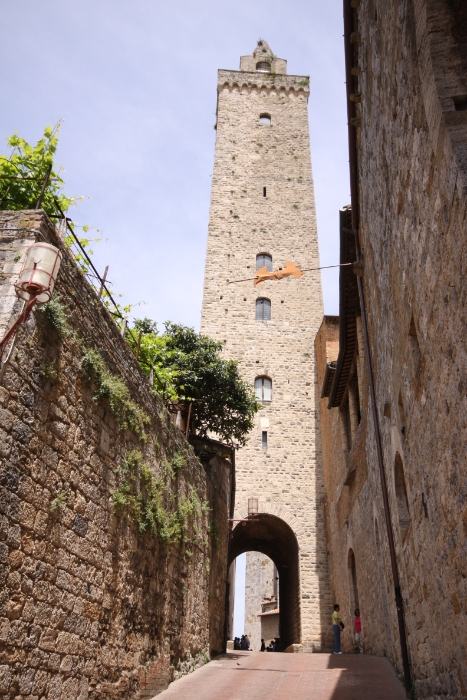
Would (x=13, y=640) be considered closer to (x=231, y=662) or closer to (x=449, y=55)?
(x=449, y=55)

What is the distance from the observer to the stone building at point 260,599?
1251 inches

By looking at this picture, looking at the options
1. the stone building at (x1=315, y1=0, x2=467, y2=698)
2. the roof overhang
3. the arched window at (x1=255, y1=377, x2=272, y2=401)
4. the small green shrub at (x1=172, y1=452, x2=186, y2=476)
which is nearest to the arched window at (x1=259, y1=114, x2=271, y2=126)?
the arched window at (x1=255, y1=377, x2=272, y2=401)

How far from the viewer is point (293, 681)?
828 cm

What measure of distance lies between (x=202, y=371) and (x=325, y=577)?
26.6 feet

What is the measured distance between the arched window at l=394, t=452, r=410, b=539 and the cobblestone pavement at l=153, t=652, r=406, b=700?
6.20ft

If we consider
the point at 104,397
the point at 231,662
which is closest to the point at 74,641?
the point at 104,397

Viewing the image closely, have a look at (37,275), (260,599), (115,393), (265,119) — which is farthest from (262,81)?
(260,599)

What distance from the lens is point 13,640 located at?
418 centimetres

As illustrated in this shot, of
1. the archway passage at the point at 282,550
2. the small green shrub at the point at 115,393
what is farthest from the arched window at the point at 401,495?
the archway passage at the point at 282,550

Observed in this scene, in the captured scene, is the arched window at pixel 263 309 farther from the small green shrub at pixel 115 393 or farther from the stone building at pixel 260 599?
the stone building at pixel 260 599

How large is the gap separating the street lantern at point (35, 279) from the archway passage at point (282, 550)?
1382 centimetres

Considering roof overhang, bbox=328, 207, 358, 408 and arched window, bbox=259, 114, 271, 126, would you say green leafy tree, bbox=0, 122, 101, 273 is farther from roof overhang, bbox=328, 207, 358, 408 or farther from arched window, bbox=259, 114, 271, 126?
arched window, bbox=259, 114, 271, 126

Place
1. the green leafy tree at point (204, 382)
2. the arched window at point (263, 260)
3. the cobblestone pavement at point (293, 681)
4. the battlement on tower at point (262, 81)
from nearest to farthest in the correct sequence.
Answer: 1. the cobblestone pavement at point (293, 681)
2. the green leafy tree at point (204, 382)
3. the arched window at point (263, 260)
4. the battlement on tower at point (262, 81)

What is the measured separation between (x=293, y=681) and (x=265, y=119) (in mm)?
25916
